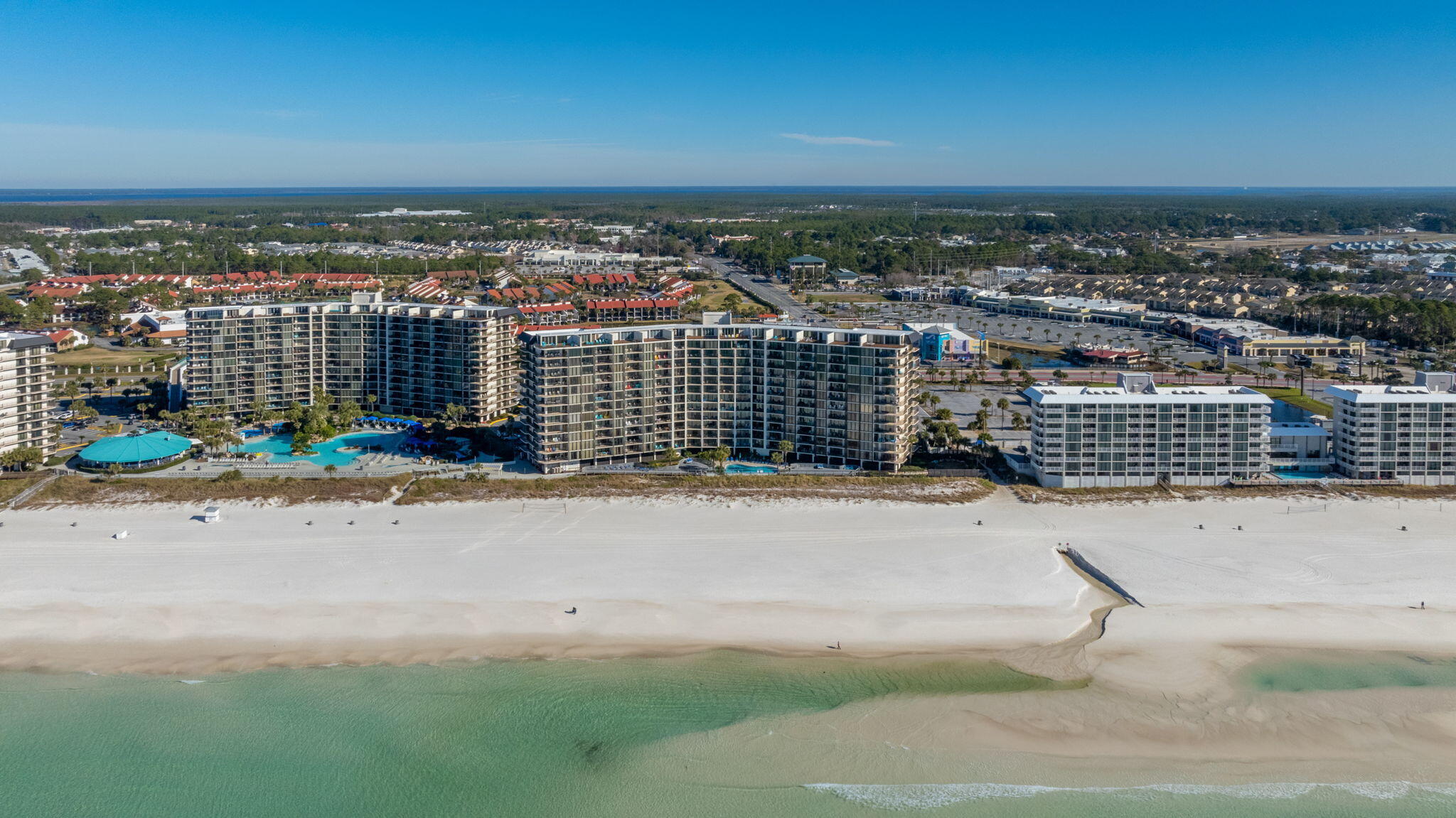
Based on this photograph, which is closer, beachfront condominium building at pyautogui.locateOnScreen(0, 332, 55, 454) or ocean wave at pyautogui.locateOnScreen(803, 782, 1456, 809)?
ocean wave at pyautogui.locateOnScreen(803, 782, 1456, 809)

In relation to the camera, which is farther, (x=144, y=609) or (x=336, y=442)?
(x=336, y=442)

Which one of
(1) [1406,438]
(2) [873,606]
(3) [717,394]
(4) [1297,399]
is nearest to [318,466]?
(3) [717,394]

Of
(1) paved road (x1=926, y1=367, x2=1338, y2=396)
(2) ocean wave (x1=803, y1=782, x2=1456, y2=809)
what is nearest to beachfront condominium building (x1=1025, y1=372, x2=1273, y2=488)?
(2) ocean wave (x1=803, y1=782, x2=1456, y2=809)

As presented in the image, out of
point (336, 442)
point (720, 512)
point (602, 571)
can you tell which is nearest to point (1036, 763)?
point (602, 571)

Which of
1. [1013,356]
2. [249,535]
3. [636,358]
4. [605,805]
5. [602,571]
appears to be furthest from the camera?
[1013,356]

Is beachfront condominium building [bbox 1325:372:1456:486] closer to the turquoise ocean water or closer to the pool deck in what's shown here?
the turquoise ocean water

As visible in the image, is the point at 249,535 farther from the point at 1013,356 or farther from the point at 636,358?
the point at 1013,356

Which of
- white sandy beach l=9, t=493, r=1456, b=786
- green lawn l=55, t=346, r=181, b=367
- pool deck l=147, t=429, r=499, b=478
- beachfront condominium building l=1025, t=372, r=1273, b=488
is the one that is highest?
green lawn l=55, t=346, r=181, b=367

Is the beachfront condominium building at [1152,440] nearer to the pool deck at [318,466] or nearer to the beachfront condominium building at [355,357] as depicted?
the pool deck at [318,466]
